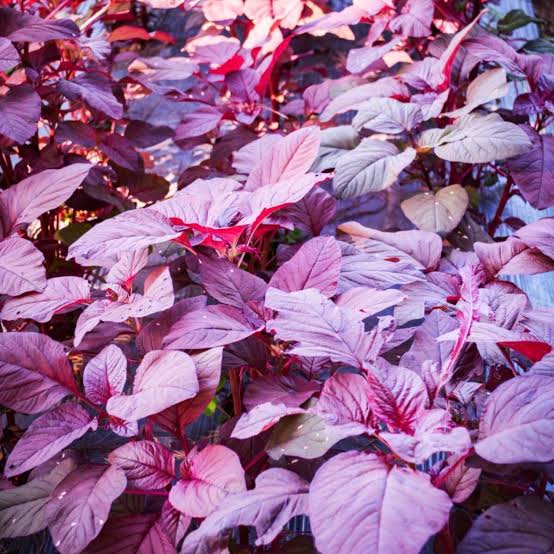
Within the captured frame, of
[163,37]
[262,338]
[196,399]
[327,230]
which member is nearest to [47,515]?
[196,399]

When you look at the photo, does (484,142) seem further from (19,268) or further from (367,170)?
(19,268)

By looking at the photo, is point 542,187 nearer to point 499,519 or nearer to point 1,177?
point 499,519

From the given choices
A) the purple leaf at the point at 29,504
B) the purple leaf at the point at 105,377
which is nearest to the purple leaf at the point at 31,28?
the purple leaf at the point at 105,377

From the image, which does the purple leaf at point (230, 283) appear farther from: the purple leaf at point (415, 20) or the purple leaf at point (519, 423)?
the purple leaf at point (415, 20)

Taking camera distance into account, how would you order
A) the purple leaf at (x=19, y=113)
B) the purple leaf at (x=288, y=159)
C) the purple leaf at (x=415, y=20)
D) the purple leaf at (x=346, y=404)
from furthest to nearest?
the purple leaf at (x=415, y=20) < the purple leaf at (x=19, y=113) < the purple leaf at (x=288, y=159) < the purple leaf at (x=346, y=404)

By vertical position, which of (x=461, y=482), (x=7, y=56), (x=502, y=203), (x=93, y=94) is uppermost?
(x=7, y=56)

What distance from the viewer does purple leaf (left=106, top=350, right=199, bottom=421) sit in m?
0.63

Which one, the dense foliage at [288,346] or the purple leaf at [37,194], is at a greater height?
the purple leaf at [37,194]

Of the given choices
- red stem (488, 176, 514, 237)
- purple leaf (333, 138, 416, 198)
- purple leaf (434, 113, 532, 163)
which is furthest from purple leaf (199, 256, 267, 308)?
red stem (488, 176, 514, 237)

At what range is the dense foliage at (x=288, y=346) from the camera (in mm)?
557

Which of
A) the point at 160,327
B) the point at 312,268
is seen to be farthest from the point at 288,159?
the point at 160,327

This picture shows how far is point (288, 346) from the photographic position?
0.82 m

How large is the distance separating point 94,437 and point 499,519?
0.78 m

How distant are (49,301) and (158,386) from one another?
0.26 m
